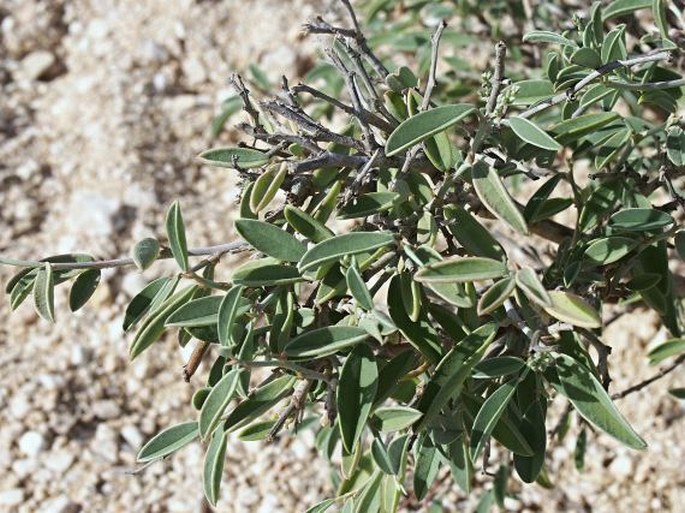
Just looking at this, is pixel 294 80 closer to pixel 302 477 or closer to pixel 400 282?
pixel 302 477

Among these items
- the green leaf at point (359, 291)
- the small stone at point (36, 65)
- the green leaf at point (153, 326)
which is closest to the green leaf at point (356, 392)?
the green leaf at point (359, 291)

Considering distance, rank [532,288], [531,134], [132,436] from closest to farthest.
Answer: [532,288], [531,134], [132,436]

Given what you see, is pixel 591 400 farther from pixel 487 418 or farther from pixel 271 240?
pixel 271 240

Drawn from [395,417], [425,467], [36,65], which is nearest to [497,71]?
[395,417]

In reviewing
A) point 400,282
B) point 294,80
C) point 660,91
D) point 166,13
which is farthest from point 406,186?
point 166,13

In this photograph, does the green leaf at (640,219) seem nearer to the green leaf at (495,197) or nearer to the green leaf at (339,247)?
the green leaf at (495,197)

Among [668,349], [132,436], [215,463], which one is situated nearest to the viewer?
[215,463]
